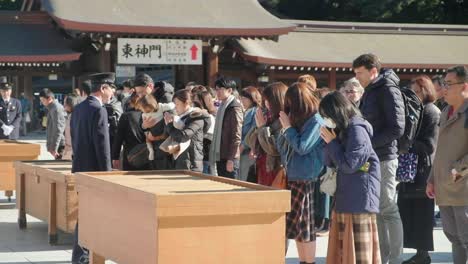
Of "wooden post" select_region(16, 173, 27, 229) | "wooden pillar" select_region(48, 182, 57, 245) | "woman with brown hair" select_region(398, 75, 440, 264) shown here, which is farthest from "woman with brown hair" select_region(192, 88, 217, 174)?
"woman with brown hair" select_region(398, 75, 440, 264)

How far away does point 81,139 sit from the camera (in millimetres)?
7230

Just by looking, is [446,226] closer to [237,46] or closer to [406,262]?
[406,262]

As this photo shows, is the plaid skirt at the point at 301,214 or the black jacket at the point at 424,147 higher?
the black jacket at the point at 424,147

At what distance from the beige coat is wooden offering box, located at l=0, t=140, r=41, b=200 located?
579 cm

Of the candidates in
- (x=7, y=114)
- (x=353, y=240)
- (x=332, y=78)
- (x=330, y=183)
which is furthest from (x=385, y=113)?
(x=332, y=78)

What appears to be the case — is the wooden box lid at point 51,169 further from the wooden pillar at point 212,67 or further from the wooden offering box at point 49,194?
the wooden pillar at point 212,67

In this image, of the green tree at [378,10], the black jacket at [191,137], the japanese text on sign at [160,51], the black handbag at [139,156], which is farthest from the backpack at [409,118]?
the green tree at [378,10]

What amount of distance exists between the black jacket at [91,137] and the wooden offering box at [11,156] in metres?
3.47

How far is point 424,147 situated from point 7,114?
732 centimetres

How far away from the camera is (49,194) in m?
8.61

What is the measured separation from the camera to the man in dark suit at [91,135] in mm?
7141

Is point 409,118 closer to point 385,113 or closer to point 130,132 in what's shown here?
point 385,113

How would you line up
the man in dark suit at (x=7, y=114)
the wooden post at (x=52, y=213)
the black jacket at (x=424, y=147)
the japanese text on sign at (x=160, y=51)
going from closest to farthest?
1. the black jacket at (x=424, y=147)
2. the wooden post at (x=52, y=213)
3. the man in dark suit at (x=7, y=114)
4. the japanese text on sign at (x=160, y=51)

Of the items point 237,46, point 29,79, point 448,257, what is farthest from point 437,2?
point 448,257
